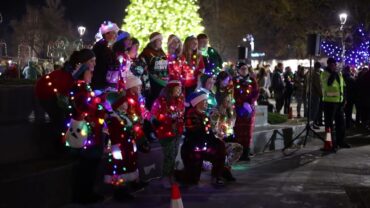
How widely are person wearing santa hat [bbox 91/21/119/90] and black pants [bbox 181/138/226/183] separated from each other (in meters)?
1.71

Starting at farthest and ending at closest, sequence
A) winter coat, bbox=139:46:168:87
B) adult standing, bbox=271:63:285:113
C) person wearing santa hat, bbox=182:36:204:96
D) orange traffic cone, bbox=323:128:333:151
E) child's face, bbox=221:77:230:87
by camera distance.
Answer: adult standing, bbox=271:63:285:113, orange traffic cone, bbox=323:128:333:151, person wearing santa hat, bbox=182:36:204:96, child's face, bbox=221:77:230:87, winter coat, bbox=139:46:168:87

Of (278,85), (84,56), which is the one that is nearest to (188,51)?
(84,56)

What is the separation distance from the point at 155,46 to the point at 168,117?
1978 millimetres

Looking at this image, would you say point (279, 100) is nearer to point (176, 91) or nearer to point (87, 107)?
point (176, 91)

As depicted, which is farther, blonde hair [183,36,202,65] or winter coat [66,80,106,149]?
blonde hair [183,36,202,65]

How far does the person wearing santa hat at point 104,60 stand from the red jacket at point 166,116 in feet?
2.84

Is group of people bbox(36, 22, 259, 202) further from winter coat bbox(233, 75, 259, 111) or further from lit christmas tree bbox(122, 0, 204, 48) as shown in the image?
lit christmas tree bbox(122, 0, 204, 48)

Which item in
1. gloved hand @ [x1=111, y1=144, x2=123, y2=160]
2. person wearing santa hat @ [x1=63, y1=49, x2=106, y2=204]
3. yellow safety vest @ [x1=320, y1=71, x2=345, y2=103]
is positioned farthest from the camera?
yellow safety vest @ [x1=320, y1=71, x2=345, y2=103]

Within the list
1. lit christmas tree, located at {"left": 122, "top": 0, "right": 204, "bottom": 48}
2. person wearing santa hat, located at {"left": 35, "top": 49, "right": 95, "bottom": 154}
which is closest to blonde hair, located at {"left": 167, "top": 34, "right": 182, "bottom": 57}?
person wearing santa hat, located at {"left": 35, "top": 49, "right": 95, "bottom": 154}

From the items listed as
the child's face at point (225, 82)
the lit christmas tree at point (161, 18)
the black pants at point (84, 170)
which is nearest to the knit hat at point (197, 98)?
the child's face at point (225, 82)

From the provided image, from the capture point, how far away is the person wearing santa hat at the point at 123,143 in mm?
7680

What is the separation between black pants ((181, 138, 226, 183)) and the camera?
8.82 metres

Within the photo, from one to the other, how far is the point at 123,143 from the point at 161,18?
30.4ft

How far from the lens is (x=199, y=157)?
8836 millimetres
